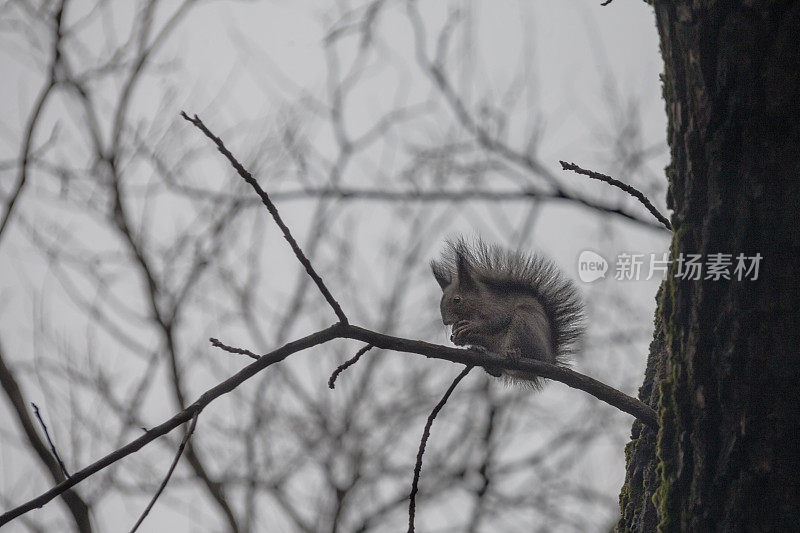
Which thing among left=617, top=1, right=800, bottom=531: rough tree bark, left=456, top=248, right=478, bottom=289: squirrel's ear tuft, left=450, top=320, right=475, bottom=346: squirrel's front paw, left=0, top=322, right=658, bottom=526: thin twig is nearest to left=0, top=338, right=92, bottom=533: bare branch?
left=450, top=320, right=475, bottom=346: squirrel's front paw

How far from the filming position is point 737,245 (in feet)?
4.96

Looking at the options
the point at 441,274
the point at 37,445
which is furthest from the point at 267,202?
the point at 37,445

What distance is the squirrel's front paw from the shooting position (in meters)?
3.79

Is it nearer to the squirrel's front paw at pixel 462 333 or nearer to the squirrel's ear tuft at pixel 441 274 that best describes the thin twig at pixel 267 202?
the squirrel's front paw at pixel 462 333

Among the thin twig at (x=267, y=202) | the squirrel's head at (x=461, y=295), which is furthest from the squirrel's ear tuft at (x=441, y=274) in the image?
the thin twig at (x=267, y=202)

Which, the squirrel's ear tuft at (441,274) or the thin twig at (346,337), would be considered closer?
the thin twig at (346,337)

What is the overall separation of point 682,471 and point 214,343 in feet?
3.90

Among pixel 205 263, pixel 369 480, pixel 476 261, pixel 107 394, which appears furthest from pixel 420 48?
pixel 369 480

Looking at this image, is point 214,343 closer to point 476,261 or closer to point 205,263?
point 476,261

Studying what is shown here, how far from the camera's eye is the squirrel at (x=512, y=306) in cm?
366

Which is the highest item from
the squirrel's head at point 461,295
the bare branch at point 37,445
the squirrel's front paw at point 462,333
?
the squirrel's head at point 461,295

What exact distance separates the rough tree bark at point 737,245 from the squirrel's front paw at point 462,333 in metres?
2.11

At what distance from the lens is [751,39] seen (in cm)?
142

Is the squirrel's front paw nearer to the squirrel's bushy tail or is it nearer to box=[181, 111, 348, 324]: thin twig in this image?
the squirrel's bushy tail
